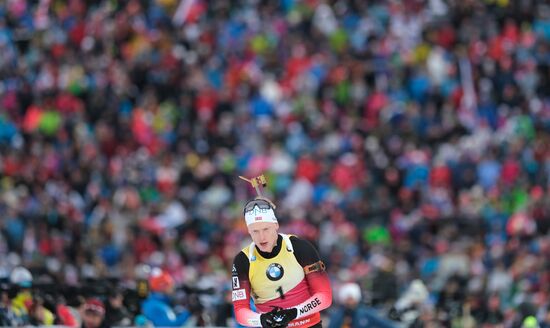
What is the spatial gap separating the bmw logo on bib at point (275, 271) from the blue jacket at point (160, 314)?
538 cm

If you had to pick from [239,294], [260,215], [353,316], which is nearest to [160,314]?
[353,316]

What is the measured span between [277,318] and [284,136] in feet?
50.5

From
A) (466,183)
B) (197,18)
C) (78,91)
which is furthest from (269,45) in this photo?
(466,183)

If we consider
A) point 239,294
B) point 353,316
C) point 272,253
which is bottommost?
point 239,294

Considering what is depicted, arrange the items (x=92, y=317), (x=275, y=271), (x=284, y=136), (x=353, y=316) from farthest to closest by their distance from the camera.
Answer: (x=284, y=136) < (x=353, y=316) < (x=92, y=317) < (x=275, y=271)

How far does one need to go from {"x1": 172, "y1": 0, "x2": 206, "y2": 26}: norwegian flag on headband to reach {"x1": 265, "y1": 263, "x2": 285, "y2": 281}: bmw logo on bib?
1837cm

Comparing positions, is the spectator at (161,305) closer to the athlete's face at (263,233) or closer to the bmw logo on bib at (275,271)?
the bmw logo on bib at (275,271)

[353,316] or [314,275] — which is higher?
[353,316]

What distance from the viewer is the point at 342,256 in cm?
2297

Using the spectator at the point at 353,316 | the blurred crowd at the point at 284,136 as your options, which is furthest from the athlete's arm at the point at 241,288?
the blurred crowd at the point at 284,136

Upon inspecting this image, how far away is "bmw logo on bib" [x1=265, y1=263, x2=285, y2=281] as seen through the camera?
36.2 feet

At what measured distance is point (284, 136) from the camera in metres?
26.1

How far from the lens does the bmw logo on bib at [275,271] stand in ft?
36.2

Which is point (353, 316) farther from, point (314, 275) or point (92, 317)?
point (314, 275)
